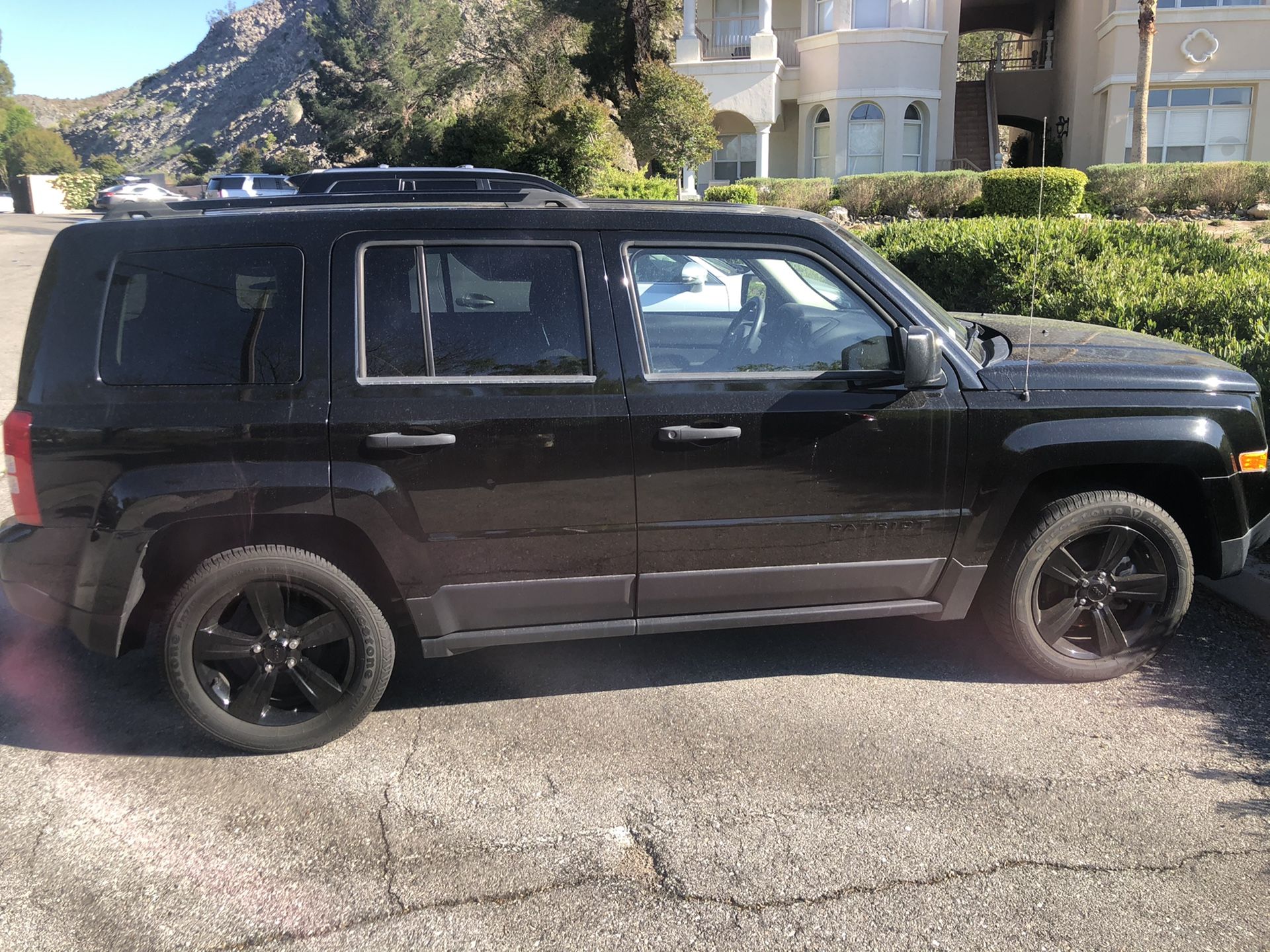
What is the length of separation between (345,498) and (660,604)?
4.07 ft

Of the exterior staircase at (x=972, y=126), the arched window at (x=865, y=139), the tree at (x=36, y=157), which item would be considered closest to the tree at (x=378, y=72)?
the tree at (x=36, y=157)

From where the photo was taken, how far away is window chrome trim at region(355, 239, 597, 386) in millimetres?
3576

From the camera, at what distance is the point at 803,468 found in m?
3.76

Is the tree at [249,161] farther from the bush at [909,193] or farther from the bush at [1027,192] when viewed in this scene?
the bush at [1027,192]

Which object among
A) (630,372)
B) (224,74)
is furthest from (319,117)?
(224,74)

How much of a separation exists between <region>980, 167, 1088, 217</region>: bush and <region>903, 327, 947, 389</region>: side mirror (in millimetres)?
16148

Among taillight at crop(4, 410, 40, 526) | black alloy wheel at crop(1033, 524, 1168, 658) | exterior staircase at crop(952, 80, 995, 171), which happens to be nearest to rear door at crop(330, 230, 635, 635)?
taillight at crop(4, 410, 40, 526)

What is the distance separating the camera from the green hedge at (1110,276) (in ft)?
22.0

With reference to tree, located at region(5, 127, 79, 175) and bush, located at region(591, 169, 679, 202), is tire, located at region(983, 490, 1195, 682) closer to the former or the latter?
bush, located at region(591, 169, 679, 202)

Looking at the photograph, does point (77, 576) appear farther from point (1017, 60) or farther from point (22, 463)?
point (1017, 60)

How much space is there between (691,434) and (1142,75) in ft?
79.7

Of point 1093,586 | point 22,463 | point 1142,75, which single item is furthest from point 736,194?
point 22,463

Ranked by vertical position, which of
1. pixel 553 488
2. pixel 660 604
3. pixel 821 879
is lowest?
pixel 821 879

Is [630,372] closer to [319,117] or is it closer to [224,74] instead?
[319,117]
